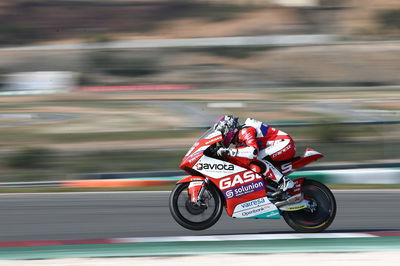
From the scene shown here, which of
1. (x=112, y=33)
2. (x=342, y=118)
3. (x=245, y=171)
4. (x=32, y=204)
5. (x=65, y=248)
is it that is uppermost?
(x=112, y=33)

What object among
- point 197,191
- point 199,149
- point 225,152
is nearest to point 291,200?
point 225,152

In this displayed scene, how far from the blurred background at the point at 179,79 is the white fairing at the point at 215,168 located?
6317mm

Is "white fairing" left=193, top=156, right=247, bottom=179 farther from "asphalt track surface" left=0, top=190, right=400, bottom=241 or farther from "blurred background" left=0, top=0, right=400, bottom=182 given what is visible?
"blurred background" left=0, top=0, right=400, bottom=182

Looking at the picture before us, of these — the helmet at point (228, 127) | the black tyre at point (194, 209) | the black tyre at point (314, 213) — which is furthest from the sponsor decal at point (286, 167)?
the black tyre at point (194, 209)

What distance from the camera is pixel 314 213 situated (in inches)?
315

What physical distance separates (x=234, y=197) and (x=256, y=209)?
308mm

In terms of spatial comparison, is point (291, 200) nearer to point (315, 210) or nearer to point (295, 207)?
point (295, 207)

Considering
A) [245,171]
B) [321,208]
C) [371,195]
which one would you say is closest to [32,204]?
[245,171]

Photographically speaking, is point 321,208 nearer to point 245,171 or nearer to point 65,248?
point 245,171

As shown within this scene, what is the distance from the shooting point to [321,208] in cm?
798

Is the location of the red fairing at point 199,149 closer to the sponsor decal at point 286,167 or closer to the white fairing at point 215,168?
the white fairing at point 215,168

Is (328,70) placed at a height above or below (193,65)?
below

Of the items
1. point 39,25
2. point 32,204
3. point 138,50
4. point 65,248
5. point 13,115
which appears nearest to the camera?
point 65,248

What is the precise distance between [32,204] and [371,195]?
5714mm
